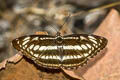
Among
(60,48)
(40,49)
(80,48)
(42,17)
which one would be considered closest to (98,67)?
(80,48)

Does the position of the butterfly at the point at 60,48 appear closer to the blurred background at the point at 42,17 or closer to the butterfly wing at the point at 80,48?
the butterfly wing at the point at 80,48

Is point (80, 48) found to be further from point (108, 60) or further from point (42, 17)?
point (42, 17)

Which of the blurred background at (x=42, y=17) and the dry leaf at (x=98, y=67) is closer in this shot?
the dry leaf at (x=98, y=67)

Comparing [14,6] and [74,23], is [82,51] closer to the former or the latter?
[74,23]

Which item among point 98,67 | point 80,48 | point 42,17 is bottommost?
point 98,67

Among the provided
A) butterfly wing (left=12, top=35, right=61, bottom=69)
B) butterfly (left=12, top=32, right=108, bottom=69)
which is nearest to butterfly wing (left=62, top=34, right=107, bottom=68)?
Answer: butterfly (left=12, top=32, right=108, bottom=69)

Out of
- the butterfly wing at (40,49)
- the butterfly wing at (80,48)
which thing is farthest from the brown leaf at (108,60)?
the butterfly wing at (40,49)

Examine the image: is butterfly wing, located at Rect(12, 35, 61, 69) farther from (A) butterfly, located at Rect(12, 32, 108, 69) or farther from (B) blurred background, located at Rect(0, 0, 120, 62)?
(B) blurred background, located at Rect(0, 0, 120, 62)

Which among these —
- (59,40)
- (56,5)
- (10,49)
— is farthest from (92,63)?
(56,5)
